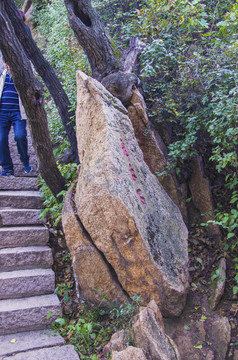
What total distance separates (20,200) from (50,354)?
9.19 feet

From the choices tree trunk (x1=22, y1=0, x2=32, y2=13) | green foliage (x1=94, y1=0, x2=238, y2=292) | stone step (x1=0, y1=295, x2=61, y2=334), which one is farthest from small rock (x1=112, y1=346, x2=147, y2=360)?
tree trunk (x1=22, y1=0, x2=32, y2=13)

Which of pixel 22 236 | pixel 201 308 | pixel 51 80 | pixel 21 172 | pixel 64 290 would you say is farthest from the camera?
pixel 21 172

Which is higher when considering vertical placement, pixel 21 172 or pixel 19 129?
pixel 19 129

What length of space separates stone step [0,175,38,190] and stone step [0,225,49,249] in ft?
3.67

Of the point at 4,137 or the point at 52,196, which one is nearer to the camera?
the point at 52,196

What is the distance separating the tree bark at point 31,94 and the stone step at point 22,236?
76cm

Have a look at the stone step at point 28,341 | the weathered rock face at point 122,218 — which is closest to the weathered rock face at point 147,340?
the weathered rock face at point 122,218

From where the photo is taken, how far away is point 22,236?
4840 millimetres

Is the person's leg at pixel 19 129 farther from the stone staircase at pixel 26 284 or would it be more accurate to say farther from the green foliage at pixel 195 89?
the green foliage at pixel 195 89

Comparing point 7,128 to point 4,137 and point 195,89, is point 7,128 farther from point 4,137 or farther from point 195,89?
point 195,89

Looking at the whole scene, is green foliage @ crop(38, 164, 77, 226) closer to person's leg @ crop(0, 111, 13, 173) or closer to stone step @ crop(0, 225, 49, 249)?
stone step @ crop(0, 225, 49, 249)

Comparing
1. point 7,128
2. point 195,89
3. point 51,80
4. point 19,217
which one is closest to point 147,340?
point 19,217

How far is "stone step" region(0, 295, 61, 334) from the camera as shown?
380 centimetres

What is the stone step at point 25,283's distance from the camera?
4.15 meters
